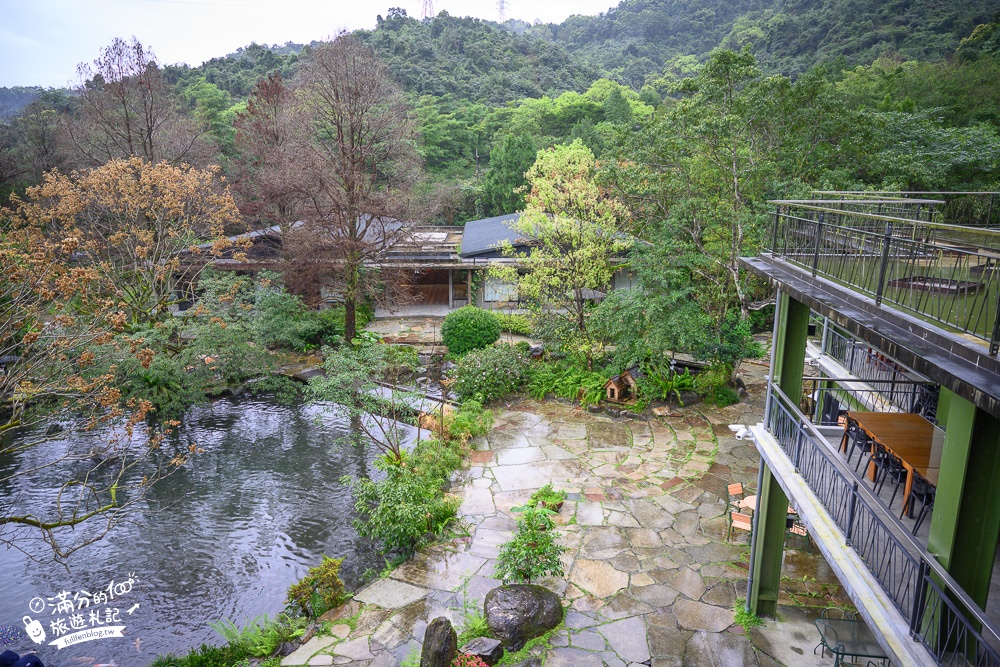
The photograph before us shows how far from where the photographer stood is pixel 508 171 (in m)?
31.0

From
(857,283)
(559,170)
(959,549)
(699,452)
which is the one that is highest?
(559,170)

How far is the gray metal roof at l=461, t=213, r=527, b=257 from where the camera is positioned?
21.0 meters

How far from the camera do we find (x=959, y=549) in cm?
373

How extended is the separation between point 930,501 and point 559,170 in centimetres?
1141

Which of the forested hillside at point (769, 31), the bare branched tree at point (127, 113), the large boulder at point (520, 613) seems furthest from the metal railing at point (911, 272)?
the forested hillside at point (769, 31)

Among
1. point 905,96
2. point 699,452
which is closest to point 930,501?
point 699,452

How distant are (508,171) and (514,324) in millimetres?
14011

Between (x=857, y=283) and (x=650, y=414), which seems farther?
(x=650, y=414)

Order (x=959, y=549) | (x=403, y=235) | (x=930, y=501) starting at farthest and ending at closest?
(x=403, y=235) < (x=930, y=501) < (x=959, y=549)

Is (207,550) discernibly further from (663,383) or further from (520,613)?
(663,383)

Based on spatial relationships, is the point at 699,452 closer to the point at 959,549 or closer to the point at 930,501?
the point at 930,501

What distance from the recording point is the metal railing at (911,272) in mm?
3814

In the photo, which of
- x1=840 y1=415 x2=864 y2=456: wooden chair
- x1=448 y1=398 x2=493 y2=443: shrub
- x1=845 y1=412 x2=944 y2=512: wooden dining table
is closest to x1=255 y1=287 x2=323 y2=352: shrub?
x1=448 y1=398 x2=493 y2=443: shrub

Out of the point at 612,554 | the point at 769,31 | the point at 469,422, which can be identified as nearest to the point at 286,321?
the point at 469,422
